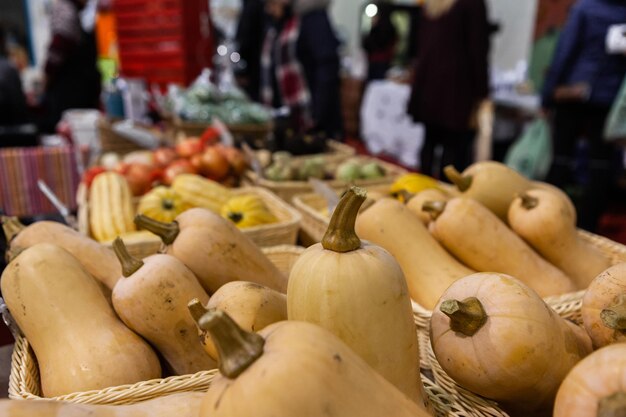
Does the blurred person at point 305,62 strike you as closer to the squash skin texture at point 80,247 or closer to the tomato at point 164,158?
the tomato at point 164,158

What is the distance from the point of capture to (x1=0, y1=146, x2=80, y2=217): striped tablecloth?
2.81m

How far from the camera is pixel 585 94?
3.14m

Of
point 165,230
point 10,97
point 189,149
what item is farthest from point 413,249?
point 10,97

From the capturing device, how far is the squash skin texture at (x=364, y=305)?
65 cm

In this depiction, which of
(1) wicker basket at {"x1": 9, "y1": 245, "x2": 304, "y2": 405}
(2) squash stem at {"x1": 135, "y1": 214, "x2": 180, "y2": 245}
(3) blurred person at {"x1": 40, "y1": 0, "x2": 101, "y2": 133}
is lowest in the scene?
(1) wicker basket at {"x1": 9, "y1": 245, "x2": 304, "y2": 405}

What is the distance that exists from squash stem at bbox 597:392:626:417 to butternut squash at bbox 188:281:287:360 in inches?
18.5

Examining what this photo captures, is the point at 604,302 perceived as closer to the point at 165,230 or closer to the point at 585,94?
the point at 165,230

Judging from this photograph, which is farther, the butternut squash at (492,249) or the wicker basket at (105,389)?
the butternut squash at (492,249)

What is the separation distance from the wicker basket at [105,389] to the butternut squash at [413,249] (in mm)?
531

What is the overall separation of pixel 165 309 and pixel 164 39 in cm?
384

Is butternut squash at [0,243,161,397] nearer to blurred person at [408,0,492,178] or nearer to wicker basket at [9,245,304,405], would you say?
wicker basket at [9,245,304,405]

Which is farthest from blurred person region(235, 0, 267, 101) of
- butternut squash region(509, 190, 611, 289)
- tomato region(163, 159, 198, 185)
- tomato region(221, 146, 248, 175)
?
butternut squash region(509, 190, 611, 289)

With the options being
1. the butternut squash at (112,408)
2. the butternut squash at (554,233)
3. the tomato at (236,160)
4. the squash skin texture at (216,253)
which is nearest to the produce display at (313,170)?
the tomato at (236,160)

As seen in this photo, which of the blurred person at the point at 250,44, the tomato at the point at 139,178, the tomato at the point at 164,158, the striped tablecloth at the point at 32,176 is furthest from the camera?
the blurred person at the point at 250,44
